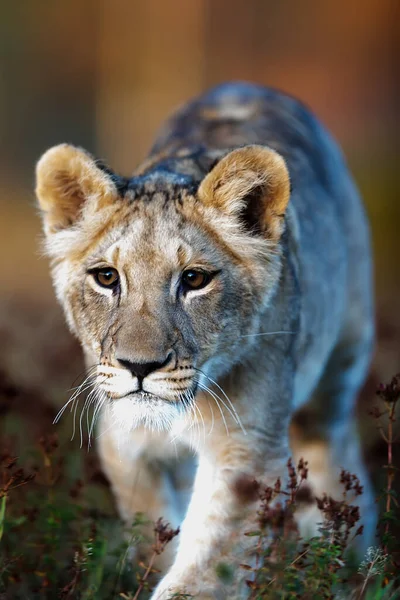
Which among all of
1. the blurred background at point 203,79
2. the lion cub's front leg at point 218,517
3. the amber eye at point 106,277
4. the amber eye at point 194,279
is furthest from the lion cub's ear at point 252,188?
the blurred background at point 203,79

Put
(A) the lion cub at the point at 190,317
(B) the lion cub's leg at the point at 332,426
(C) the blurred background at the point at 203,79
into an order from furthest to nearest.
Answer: (C) the blurred background at the point at 203,79 < (B) the lion cub's leg at the point at 332,426 < (A) the lion cub at the point at 190,317

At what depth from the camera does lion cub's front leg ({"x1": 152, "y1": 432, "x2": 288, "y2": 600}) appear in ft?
11.8

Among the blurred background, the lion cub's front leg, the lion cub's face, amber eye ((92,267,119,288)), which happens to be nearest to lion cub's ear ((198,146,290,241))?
the lion cub's face

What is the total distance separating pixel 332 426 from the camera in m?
5.62

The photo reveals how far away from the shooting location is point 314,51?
12945mm

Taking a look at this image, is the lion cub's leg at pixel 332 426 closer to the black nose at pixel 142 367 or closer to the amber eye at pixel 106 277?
the amber eye at pixel 106 277

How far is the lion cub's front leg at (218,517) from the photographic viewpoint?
3.59 metres

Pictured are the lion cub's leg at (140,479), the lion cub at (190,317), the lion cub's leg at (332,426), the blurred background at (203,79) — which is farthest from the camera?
the blurred background at (203,79)

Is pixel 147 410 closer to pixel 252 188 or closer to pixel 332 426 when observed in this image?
pixel 252 188

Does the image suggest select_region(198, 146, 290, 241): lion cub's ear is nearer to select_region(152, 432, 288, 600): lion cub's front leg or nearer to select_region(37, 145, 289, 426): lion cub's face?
select_region(37, 145, 289, 426): lion cub's face

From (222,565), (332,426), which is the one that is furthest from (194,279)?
(332,426)

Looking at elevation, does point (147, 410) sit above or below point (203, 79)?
below

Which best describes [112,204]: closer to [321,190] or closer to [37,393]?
[321,190]

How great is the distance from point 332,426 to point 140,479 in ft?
5.06
